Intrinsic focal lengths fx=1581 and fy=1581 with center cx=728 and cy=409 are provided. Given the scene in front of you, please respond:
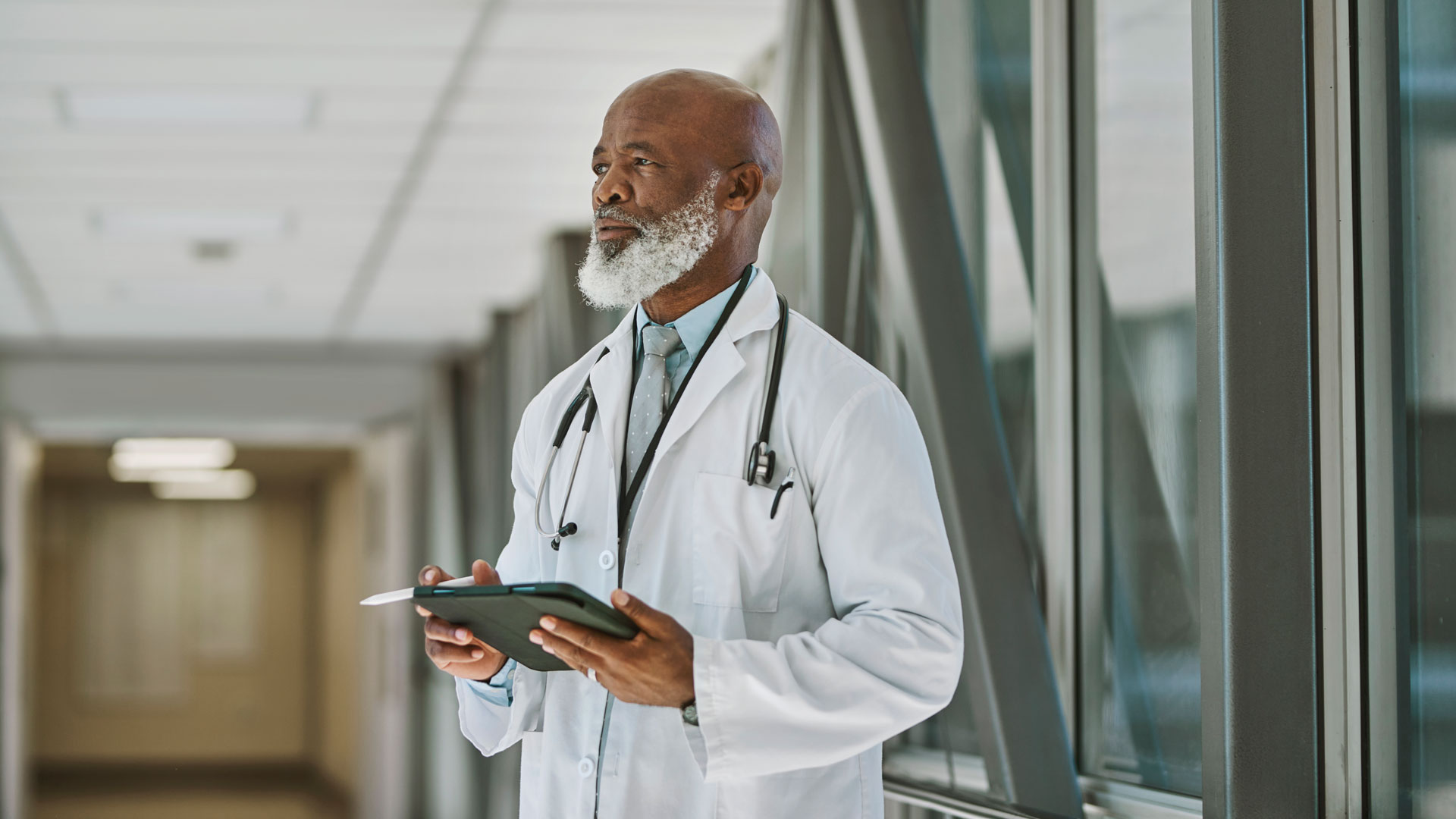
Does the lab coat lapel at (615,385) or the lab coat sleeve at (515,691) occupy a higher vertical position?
the lab coat lapel at (615,385)

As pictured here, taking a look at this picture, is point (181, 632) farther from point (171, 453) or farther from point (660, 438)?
Answer: point (660, 438)

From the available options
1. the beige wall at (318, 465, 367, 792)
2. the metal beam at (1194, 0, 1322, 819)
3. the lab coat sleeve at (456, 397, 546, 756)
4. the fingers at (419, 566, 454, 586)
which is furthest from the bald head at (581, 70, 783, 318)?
the beige wall at (318, 465, 367, 792)

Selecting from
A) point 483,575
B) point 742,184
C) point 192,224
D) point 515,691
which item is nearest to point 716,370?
point 742,184

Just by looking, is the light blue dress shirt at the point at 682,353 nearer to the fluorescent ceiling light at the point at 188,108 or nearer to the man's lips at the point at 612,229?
the man's lips at the point at 612,229

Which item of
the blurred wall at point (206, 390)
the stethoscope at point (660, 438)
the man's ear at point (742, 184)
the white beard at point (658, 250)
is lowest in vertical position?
the stethoscope at point (660, 438)

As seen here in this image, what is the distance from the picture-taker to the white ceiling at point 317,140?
488 centimetres

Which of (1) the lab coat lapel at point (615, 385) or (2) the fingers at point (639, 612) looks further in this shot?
(1) the lab coat lapel at point (615, 385)

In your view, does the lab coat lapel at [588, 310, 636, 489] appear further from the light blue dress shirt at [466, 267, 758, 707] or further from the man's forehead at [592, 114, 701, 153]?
the man's forehead at [592, 114, 701, 153]

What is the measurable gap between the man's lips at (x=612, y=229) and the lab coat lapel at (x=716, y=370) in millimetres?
156

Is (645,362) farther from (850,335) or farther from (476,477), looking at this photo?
(476,477)

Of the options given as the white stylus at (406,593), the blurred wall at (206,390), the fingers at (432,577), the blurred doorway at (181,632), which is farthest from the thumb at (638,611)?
the blurred doorway at (181,632)

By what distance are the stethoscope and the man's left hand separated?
0.74ft

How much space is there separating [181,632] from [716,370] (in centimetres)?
2179

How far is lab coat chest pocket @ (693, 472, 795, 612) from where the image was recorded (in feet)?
5.53
